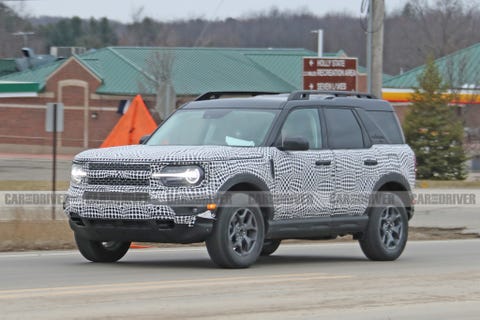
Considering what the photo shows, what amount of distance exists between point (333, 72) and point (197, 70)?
140 ft

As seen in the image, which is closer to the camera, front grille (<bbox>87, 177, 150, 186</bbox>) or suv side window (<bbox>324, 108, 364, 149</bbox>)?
front grille (<bbox>87, 177, 150, 186</bbox>)

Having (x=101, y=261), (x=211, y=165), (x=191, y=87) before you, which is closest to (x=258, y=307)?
(x=211, y=165)

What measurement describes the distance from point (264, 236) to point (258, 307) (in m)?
3.29

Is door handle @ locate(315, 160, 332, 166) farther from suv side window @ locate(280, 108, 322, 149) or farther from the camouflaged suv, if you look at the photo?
suv side window @ locate(280, 108, 322, 149)

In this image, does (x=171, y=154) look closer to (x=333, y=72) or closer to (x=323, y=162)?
(x=323, y=162)

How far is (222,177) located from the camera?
12.0 metres

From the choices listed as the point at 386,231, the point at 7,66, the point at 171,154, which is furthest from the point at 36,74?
the point at 171,154

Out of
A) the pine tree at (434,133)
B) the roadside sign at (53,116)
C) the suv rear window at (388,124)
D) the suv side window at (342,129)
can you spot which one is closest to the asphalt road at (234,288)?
the suv side window at (342,129)

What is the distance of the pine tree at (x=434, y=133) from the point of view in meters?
40.2

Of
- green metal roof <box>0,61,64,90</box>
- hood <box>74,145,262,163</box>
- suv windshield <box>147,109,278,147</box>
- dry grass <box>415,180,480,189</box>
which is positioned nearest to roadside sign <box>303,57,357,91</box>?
dry grass <box>415,180,480,189</box>

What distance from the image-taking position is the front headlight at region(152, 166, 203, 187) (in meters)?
11.7

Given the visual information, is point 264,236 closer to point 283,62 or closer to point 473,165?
point 473,165

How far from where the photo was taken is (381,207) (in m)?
14.2

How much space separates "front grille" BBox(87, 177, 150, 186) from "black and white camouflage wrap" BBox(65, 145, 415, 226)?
0.06 feet
